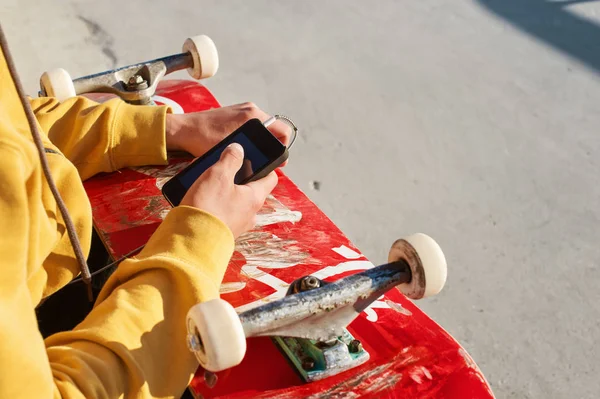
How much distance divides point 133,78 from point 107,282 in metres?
0.52

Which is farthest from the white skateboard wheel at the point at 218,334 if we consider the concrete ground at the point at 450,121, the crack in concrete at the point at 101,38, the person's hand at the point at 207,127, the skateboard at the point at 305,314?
the crack in concrete at the point at 101,38

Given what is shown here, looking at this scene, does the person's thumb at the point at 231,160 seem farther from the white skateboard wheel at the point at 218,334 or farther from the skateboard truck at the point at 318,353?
the white skateboard wheel at the point at 218,334

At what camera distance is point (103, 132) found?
3.40 feet

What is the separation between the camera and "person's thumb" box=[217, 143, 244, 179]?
0.90 metres

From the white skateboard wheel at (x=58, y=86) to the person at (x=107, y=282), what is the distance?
32cm

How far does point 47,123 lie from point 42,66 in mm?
1218

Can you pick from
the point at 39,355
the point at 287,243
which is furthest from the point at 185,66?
the point at 39,355

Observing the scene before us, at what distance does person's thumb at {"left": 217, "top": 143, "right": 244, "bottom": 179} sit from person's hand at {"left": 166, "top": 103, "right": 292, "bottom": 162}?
0.46 feet

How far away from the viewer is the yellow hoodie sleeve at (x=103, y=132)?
40.7 inches

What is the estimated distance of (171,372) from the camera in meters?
0.71

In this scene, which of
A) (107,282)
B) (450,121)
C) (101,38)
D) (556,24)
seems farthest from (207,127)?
(556,24)

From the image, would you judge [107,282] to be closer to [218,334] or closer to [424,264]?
[218,334]

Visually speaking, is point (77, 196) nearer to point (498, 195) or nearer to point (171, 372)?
point (171, 372)

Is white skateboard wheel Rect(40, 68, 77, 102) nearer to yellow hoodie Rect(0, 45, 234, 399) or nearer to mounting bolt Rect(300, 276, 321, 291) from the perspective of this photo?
yellow hoodie Rect(0, 45, 234, 399)
